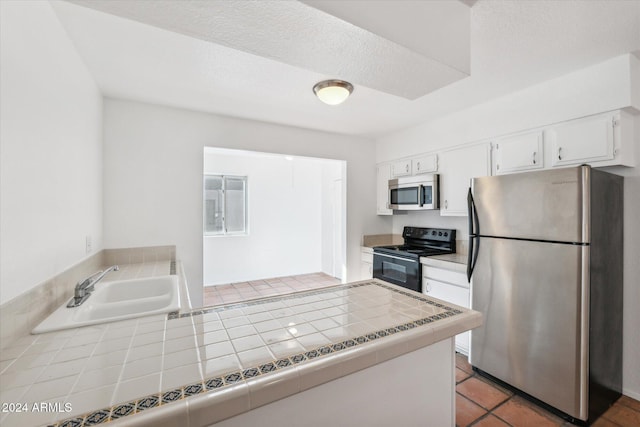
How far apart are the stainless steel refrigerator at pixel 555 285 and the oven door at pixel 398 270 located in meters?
0.74

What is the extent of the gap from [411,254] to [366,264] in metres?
0.94

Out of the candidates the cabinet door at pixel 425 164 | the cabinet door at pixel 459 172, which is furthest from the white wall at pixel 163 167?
the cabinet door at pixel 459 172

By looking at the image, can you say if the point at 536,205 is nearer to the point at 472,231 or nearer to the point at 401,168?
the point at 472,231

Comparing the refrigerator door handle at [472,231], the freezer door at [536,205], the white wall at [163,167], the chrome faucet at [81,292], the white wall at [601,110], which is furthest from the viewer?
the white wall at [163,167]

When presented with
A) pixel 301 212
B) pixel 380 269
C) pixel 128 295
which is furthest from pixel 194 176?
pixel 301 212

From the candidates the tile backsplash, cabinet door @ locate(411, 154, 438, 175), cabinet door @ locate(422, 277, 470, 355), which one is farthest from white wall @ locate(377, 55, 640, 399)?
the tile backsplash

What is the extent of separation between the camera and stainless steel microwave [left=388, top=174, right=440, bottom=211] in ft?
10.2

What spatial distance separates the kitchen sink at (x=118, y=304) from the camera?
1101 millimetres

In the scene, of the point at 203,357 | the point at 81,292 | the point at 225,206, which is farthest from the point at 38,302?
the point at 225,206

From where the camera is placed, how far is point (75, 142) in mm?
1702

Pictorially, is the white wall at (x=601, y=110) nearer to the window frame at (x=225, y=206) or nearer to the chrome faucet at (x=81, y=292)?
the chrome faucet at (x=81, y=292)

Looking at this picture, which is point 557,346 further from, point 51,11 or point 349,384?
point 51,11

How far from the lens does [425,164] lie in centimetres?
328

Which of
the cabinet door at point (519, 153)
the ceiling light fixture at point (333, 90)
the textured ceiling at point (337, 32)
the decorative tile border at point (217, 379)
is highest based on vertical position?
the ceiling light fixture at point (333, 90)
